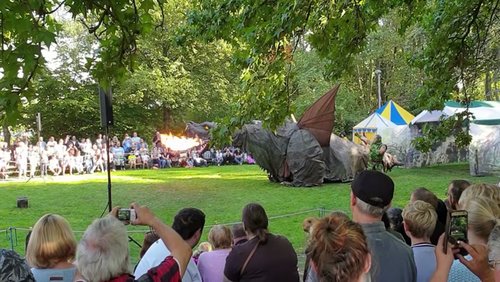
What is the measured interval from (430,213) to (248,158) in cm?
2993

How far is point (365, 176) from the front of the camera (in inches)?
119

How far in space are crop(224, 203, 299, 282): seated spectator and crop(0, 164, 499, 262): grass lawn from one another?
524 centimetres

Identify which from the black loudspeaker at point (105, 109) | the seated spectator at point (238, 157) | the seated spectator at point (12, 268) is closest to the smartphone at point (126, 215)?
the seated spectator at point (12, 268)

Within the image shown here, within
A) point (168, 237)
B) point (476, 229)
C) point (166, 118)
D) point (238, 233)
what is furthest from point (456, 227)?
point (166, 118)

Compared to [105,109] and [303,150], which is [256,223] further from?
[303,150]

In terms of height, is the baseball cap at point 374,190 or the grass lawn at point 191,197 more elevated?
the baseball cap at point 374,190

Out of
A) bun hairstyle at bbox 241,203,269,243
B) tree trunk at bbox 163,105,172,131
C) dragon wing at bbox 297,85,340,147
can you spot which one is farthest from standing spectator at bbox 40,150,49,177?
bun hairstyle at bbox 241,203,269,243

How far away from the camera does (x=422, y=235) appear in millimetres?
3510

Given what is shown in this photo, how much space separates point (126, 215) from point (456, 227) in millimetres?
1638

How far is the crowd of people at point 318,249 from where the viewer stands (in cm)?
224

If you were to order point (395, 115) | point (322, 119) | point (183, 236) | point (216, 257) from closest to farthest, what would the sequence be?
point (183, 236), point (216, 257), point (322, 119), point (395, 115)

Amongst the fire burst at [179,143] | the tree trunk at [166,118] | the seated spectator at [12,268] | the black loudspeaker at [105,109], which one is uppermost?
the tree trunk at [166,118]

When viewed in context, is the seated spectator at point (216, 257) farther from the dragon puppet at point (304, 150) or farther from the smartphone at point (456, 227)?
the dragon puppet at point (304, 150)

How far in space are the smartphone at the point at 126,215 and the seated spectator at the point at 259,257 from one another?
143 centimetres
